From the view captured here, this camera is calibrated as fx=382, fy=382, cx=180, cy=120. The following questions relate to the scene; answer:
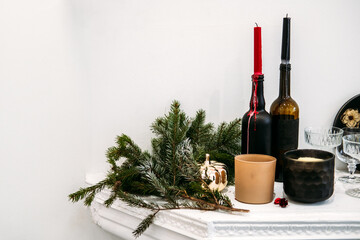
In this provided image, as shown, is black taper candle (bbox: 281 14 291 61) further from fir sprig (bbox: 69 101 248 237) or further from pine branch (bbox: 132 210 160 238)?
pine branch (bbox: 132 210 160 238)

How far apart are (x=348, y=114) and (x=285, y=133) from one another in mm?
283

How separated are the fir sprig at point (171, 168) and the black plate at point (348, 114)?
31cm

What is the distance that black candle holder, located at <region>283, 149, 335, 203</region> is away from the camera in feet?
2.53

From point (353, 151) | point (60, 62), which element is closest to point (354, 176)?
point (353, 151)

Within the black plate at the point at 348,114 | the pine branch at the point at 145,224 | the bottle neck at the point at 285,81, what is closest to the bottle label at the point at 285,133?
the bottle neck at the point at 285,81

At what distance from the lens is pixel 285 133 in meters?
0.91

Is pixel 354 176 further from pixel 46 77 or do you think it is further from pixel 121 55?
pixel 46 77

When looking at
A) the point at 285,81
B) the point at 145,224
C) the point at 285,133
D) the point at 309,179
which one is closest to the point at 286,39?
the point at 285,81

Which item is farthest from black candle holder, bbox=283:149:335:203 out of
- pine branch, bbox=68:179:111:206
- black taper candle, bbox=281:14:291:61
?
pine branch, bbox=68:179:111:206

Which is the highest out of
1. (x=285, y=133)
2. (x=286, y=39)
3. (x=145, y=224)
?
(x=286, y=39)

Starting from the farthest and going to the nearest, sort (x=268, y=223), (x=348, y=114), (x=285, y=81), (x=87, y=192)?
(x=348, y=114), (x=285, y=81), (x=87, y=192), (x=268, y=223)

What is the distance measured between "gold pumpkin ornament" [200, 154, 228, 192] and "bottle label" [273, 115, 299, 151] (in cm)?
16

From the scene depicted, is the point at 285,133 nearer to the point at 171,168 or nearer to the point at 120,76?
the point at 171,168

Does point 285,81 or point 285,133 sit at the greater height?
point 285,81
